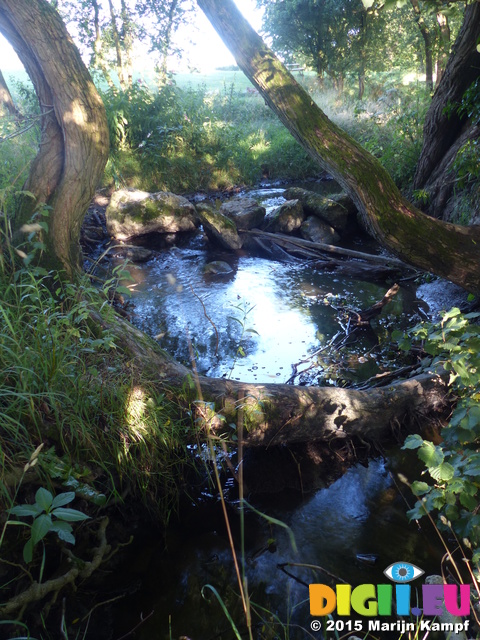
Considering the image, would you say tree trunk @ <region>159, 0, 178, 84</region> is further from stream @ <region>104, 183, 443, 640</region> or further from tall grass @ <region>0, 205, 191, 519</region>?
tall grass @ <region>0, 205, 191, 519</region>

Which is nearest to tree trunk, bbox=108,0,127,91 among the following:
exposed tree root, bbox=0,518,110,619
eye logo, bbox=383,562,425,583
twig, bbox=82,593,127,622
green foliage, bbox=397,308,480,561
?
green foliage, bbox=397,308,480,561

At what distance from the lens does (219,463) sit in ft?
9.55

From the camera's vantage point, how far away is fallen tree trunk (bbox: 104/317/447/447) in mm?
2791

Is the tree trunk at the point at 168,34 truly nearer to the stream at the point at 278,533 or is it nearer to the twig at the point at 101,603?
the stream at the point at 278,533

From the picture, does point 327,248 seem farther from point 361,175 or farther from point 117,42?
point 117,42

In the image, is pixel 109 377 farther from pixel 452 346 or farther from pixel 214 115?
pixel 214 115

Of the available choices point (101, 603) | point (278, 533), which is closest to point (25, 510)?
point (101, 603)

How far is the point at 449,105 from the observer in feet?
16.4

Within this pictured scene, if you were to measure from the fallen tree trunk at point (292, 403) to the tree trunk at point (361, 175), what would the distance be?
1031 millimetres

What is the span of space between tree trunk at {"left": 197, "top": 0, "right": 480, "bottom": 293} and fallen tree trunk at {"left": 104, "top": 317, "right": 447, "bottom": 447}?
1.03 meters

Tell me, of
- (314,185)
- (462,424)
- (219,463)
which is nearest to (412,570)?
(462,424)

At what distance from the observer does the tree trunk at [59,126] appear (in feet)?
11.0

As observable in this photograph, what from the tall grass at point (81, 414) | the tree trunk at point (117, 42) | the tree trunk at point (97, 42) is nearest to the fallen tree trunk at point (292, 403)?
the tall grass at point (81, 414)

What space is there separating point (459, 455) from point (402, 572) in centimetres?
68
